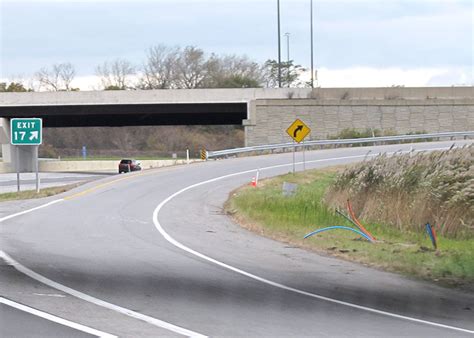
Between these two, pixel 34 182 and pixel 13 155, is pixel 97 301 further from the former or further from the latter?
pixel 13 155

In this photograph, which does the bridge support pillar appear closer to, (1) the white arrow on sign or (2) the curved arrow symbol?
(1) the white arrow on sign

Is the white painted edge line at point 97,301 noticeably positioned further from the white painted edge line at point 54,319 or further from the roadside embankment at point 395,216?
the roadside embankment at point 395,216

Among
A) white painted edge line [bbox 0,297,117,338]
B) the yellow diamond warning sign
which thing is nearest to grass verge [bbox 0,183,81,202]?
the yellow diamond warning sign

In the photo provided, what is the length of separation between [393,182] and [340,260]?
6516 millimetres

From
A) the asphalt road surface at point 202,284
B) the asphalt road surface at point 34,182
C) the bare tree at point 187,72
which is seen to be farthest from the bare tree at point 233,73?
the asphalt road surface at point 202,284

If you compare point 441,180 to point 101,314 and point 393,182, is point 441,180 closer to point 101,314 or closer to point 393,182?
point 393,182

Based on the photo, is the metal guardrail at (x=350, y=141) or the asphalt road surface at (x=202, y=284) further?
the metal guardrail at (x=350, y=141)

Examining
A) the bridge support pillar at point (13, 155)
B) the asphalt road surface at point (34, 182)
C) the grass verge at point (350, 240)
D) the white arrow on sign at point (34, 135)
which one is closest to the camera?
the grass verge at point (350, 240)

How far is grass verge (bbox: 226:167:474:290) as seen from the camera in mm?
13930

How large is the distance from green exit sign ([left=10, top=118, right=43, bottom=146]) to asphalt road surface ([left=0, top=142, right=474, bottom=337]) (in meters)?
8.43

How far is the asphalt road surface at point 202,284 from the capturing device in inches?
370

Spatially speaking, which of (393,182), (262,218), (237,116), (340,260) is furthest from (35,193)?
(237,116)

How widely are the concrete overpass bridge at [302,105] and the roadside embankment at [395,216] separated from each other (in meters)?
34.4

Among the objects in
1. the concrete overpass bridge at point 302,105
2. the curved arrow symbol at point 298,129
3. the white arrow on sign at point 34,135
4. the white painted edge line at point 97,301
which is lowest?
the white painted edge line at point 97,301
